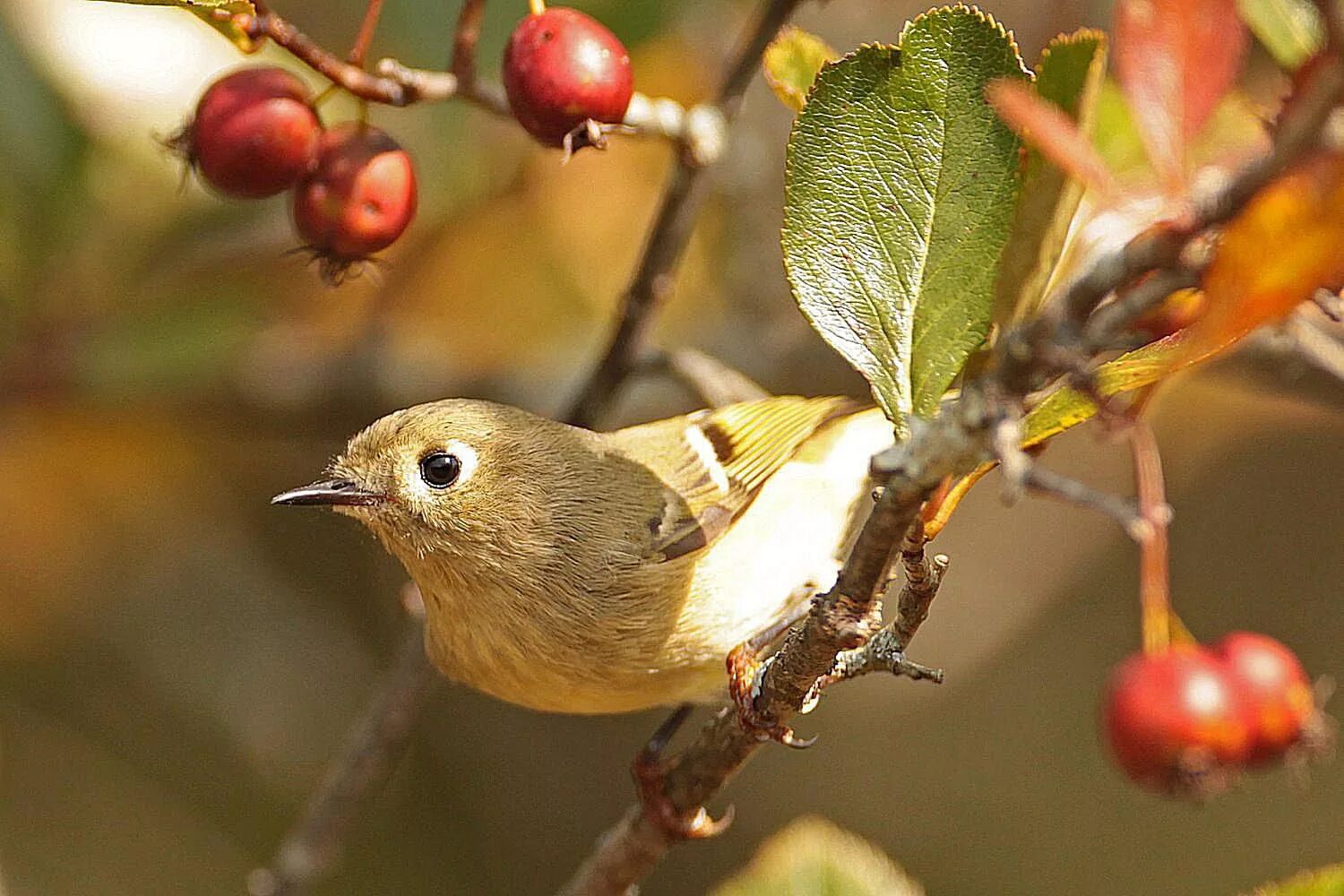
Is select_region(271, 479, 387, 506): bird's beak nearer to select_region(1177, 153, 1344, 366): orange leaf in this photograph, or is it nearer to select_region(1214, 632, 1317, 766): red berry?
select_region(1214, 632, 1317, 766): red berry

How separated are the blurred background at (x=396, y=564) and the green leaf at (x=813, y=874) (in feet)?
4.11

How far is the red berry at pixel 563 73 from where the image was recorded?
5.08 ft

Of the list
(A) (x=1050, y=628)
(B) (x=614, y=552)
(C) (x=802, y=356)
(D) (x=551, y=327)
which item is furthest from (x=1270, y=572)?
(B) (x=614, y=552)

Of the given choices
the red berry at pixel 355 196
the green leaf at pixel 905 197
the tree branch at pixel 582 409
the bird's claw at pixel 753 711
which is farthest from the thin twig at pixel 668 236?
the green leaf at pixel 905 197

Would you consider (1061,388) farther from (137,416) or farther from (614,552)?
(137,416)

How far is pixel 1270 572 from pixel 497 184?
2.44 m

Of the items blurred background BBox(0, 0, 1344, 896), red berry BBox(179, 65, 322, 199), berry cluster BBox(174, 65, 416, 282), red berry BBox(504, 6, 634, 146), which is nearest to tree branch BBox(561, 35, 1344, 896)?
red berry BBox(504, 6, 634, 146)

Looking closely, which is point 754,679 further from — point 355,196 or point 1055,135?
point 1055,135

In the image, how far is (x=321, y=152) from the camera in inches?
69.0

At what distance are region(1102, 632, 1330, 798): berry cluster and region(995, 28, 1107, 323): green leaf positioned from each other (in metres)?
0.45

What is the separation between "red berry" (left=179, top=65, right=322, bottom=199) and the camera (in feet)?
5.57

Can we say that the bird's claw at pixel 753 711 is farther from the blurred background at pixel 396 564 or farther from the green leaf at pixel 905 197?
the blurred background at pixel 396 564

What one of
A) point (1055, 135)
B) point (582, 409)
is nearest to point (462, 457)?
point (582, 409)

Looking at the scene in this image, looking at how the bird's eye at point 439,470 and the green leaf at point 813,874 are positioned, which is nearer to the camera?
the green leaf at point 813,874
